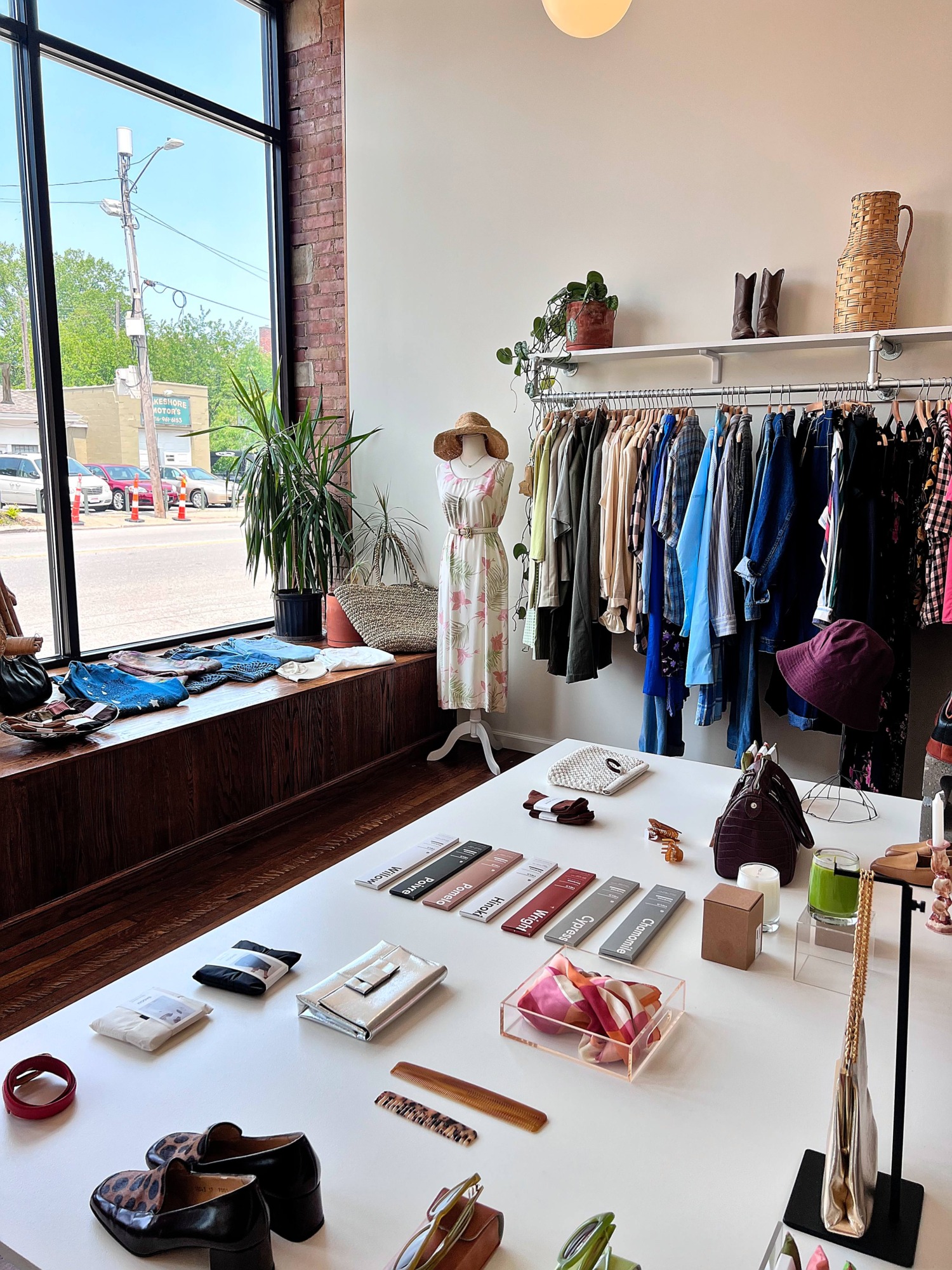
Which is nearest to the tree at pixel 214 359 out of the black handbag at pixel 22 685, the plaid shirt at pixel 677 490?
the black handbag at pixel 22 685

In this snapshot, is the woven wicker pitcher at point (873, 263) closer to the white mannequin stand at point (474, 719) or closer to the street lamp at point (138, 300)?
the white mannequin stand at point (474, 719)

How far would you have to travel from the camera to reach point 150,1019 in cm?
124

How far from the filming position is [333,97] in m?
4.90

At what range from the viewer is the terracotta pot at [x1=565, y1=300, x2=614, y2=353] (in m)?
3.97

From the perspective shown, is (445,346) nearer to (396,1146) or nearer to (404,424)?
(404,424)

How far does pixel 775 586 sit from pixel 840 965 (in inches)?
86.9

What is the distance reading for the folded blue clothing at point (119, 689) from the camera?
349 centimetres

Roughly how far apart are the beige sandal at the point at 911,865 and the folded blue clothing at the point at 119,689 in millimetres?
2682

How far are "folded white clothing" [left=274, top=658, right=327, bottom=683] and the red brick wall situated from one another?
1.61 meters

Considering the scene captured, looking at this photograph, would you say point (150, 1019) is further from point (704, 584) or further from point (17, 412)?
point (17, 412)

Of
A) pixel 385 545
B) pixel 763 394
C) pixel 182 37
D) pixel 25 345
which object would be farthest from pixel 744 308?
pixel 182 37

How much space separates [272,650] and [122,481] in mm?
1027

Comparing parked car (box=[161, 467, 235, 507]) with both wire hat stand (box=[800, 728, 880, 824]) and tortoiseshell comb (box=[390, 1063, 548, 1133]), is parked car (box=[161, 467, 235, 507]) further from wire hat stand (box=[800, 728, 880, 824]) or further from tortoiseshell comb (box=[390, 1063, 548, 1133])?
tortoiseshell comb (box=[390, 1063, 548, 1133])

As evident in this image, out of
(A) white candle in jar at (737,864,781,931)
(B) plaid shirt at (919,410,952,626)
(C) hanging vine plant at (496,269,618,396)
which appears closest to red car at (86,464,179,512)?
(C) hanging vine plant at (496,269,618,396)
